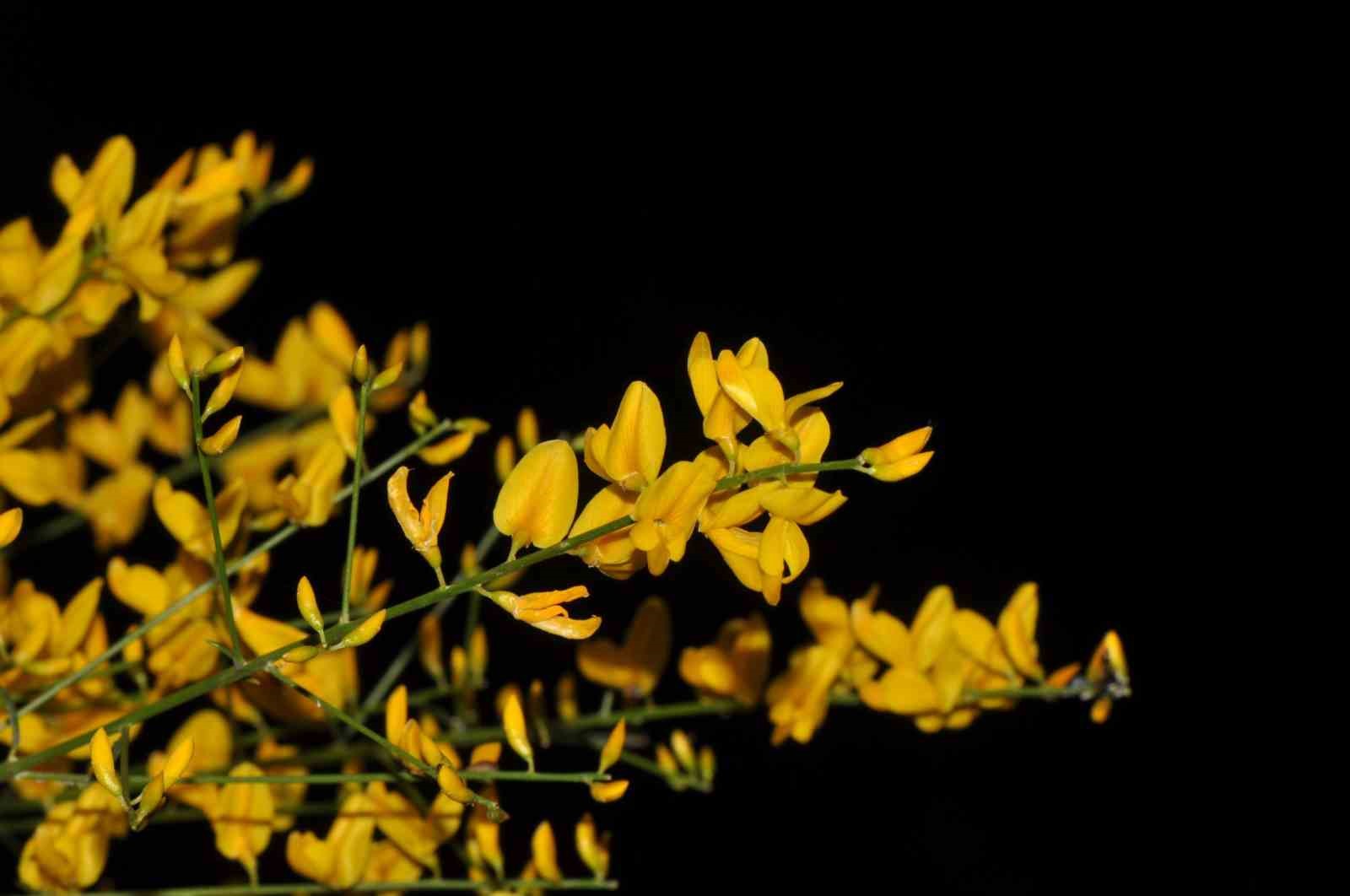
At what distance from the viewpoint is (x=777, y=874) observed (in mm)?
1058

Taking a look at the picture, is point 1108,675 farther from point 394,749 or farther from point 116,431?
point 116,431

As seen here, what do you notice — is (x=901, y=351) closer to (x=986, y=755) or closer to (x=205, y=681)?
(x=986, y=755)

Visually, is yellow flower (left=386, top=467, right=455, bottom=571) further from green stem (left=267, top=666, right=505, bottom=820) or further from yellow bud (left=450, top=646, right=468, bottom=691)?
yellow bud (left=450, top=646, right=468, bottom=691)

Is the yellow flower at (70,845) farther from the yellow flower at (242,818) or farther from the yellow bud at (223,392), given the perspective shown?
the yellow bud at (223,392)

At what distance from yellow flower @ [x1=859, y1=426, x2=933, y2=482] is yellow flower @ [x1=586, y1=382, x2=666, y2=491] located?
0.05m

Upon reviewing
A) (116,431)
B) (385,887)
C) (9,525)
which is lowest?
(385,887)

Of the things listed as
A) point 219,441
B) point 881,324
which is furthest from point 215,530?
point 881,324

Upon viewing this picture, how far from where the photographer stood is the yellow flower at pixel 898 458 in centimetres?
36

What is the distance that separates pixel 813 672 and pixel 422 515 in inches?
8.1

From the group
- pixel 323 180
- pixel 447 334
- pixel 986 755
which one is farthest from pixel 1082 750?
pixel 323 180

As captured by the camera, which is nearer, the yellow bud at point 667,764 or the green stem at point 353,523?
the green stem at point 353,523

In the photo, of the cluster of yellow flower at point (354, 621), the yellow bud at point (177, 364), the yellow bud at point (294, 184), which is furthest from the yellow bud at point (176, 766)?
the yellow bud at point (294, 184)

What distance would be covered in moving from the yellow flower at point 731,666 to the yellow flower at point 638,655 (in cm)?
3

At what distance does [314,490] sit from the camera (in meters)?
0.47
